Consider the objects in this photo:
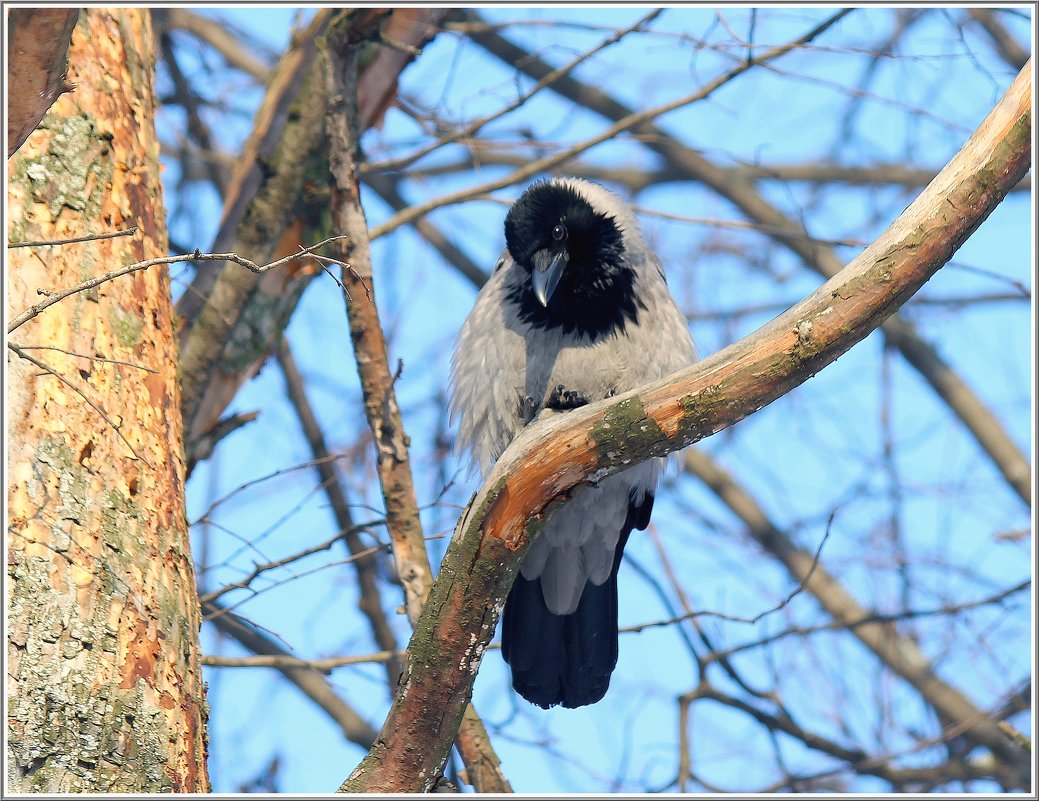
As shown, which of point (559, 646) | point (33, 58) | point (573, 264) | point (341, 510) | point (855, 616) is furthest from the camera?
point (855, 616)

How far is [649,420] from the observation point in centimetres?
238

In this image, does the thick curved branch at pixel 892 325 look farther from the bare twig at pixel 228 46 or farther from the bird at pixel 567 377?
the bird at pixel 567 377

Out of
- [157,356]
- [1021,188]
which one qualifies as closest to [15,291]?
[157,356]

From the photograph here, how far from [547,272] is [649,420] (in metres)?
1.33

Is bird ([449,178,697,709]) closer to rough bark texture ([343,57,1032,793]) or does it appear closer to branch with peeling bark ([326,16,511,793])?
branch with peeling bark ([326,16,511,793])

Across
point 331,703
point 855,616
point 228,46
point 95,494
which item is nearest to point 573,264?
point 95,494

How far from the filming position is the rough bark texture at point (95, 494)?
2225mm

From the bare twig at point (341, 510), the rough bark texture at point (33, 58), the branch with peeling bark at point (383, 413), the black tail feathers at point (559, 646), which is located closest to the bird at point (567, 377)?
the black tail feathers at point (559, 646)

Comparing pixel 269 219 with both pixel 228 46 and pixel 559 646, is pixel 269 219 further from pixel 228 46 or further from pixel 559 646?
pixel 228 46

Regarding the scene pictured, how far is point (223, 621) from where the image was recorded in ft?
14.2

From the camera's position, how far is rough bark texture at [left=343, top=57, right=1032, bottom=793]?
2352mm

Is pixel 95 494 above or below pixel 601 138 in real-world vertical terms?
below

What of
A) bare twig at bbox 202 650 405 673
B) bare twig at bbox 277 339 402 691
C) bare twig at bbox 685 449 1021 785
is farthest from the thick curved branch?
bare twig at bbox 202 650 405 673

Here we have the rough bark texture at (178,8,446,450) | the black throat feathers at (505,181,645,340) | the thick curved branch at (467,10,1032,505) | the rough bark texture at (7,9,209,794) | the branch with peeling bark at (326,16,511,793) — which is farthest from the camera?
the thick curved branch at (467,10,1032,505)
